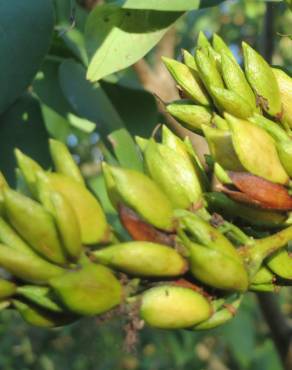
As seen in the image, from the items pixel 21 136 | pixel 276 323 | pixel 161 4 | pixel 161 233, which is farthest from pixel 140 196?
pixel 276 323

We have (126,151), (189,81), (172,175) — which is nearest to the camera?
(172,175)

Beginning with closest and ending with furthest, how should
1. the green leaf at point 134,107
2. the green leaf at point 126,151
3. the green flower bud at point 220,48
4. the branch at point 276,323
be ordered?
the green flower bud at point 220,48 < the green leaf at point 126,151 < the green leaf at point 134,107 < the branch at point 276,323

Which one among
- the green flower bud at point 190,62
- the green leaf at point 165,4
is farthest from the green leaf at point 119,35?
the green flower bud at point 190,62

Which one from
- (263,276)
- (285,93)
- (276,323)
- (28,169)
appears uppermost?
(28,169)

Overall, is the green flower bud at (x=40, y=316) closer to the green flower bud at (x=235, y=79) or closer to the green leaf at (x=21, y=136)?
the green flower bud at (x=235, y=79)

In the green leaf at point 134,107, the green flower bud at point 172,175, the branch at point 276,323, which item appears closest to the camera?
the green flower bud at point 172,175

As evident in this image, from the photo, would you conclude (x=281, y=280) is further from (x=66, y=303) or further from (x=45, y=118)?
(x=45, y=118)

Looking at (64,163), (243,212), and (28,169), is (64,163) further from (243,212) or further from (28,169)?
(243,212)
